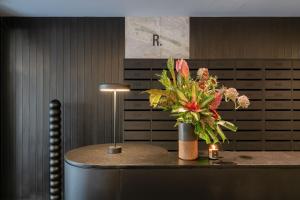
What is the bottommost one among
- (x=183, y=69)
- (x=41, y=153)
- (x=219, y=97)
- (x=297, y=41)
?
(x=41, y=153)

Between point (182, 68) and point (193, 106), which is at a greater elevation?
point (182, 68)

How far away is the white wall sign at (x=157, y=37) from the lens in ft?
12.6

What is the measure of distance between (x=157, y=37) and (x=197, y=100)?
2186mm

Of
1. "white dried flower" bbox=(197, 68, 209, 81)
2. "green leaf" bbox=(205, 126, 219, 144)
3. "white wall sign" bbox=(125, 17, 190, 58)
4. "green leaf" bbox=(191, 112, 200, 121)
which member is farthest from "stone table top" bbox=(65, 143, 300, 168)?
"white wall sign" bbox=(125, 17, 190, 58)

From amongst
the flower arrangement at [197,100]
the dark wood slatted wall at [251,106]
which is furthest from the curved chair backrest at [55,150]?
the flower arrangement at [197,100]

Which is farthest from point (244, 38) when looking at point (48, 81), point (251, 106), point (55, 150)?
point (55, 150)

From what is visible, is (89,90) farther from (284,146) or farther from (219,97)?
(284,146)

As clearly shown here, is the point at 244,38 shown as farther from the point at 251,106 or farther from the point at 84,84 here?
the point at 84,84

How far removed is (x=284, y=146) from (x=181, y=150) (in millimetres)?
2538

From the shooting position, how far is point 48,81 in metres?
3.84

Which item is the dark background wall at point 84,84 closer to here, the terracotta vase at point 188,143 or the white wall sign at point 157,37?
the white wall sign at point 157,37

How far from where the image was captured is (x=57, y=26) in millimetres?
3846

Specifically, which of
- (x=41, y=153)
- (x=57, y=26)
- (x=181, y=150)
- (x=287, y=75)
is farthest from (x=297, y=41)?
(x=41, y=153)

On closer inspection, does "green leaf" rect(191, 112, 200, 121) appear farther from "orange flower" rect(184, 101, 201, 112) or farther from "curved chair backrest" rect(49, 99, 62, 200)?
"curved chair backrest" rect(49, 99, 62, 200)
